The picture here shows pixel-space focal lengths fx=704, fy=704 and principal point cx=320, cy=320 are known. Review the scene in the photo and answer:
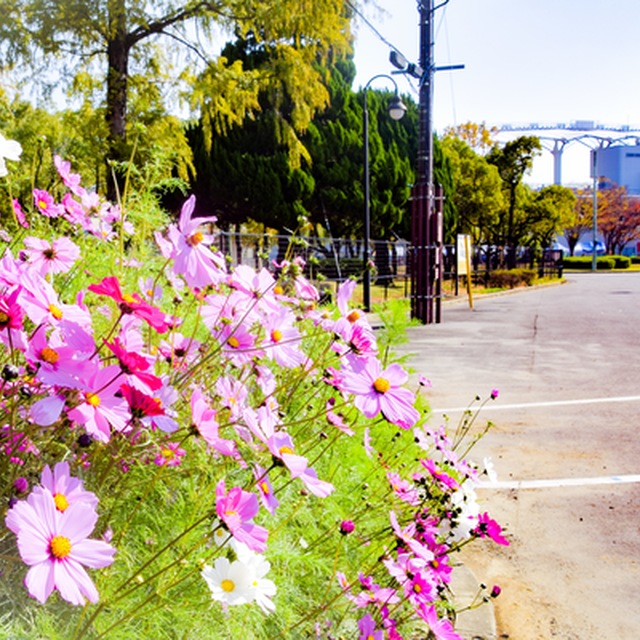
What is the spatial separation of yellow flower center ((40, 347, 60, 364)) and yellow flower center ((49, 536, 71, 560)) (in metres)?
0.26

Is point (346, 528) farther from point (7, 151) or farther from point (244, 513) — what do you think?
point (7, 151)

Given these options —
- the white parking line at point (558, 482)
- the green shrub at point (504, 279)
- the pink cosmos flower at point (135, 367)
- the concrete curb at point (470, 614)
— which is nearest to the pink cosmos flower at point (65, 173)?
the pink cosmos flower at point (135, 367)

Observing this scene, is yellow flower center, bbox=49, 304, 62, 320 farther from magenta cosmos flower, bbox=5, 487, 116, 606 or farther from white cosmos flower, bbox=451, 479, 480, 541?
white cosmos flower, bbox=451, 479, 480, 541

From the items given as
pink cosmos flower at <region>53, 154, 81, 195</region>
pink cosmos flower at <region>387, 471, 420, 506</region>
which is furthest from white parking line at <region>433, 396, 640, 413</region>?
pink cosmos flower at <region>53, 154, 81, 195</region>

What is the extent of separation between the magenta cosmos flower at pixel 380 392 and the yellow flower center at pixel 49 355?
19.4 inches

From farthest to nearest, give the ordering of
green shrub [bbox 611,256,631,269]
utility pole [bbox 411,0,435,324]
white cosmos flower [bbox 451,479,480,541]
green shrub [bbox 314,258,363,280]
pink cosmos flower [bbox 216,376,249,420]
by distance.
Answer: green shrub [bbox 611,256,631,269] < green shrub [bbox 314,258,363,280] < utility pole [bbox 411,0,435,324] < white cosmos flower [bbox 451,479,480,541] < pink cosmos flower [bbox 216,376,249,420]


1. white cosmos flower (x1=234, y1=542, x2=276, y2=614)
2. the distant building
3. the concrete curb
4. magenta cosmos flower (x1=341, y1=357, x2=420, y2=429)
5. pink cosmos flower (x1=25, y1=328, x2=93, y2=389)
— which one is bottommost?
the concrete curb

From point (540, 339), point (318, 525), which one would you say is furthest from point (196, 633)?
point (540, 339)

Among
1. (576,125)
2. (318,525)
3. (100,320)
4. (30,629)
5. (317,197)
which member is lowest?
(318,525)

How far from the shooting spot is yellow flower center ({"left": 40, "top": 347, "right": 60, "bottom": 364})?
978mm

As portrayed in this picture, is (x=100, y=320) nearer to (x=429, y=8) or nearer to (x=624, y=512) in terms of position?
(x=624, y=512)

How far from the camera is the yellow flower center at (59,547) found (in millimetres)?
818

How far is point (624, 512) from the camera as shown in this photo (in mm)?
3559

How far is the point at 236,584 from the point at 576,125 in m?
138
